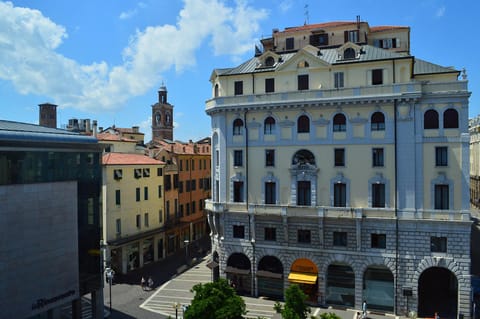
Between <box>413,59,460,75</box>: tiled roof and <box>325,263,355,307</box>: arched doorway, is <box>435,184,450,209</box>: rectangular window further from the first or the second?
<box>413,59,460,75</box>: tiled roof

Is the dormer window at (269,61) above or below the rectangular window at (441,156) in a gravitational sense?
above

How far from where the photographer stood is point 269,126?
37375 millimetres

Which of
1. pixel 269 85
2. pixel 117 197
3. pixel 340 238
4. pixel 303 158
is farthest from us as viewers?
pixel 117 197

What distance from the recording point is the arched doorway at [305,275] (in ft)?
114

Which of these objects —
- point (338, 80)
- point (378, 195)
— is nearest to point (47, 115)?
point (338, 80)

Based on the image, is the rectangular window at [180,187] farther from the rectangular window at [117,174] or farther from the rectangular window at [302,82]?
the rectangular window at [302,82]

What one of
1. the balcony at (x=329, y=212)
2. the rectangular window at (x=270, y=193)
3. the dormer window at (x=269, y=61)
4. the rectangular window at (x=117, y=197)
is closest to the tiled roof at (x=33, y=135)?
the balcony at (x=329, y=212)

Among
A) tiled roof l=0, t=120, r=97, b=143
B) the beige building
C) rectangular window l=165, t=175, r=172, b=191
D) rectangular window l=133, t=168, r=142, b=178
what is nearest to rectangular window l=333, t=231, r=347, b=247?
tiled roof l=0, t=120, r=97, b=143

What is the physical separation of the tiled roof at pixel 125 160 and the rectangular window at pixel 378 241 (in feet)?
93.5

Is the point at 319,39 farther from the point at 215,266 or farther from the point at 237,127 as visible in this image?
the point at 215,266

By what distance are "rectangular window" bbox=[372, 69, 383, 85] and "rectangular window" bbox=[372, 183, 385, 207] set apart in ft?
29.5

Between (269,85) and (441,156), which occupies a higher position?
(269,85)

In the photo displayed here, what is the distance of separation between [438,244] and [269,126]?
705 inches

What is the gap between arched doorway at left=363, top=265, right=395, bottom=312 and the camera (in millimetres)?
33094
